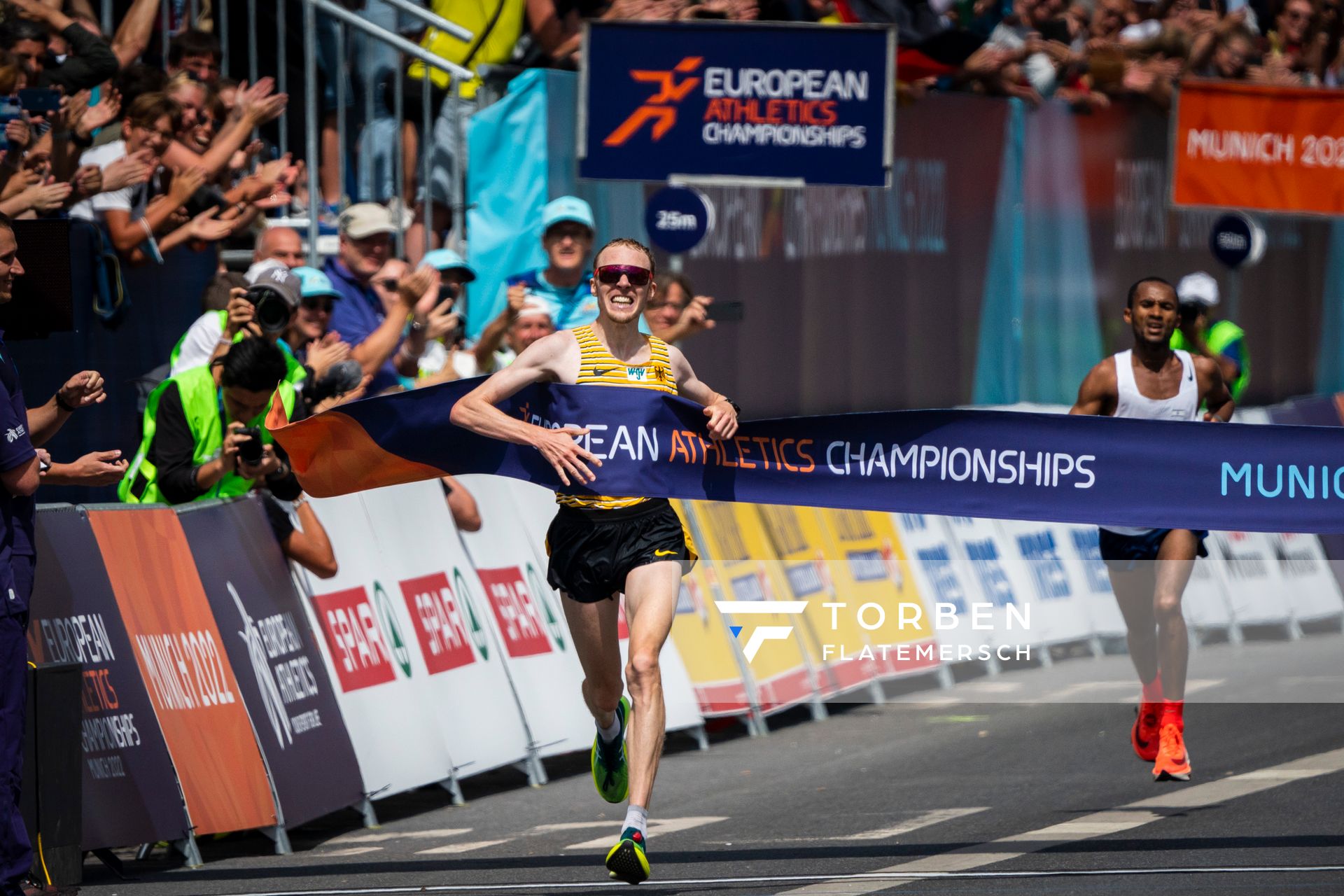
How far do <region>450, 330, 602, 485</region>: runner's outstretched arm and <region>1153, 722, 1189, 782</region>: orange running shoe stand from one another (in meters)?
3.05

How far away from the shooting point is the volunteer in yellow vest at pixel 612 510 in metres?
8.26

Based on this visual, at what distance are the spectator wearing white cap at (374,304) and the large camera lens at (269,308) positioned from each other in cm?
119

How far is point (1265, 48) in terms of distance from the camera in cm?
2081

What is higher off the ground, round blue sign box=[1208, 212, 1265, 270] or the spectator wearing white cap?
round blue sign box=[1208, 212, 1265, 270]

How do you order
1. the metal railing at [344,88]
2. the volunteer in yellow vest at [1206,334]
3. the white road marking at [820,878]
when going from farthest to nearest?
the volunteer in yellow vest at [1206,334] → the metal railing at [344,88] → the white road marking at [820,878]

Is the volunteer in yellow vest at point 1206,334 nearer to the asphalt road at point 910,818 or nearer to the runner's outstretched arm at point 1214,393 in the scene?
the runner's outstretched arm at point 1214,393

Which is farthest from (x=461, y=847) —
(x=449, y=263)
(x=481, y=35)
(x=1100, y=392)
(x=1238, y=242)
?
(x=1238, y=242)

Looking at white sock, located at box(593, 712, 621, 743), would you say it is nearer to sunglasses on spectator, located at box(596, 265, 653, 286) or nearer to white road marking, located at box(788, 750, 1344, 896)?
white road marking, located at box(788, 750, 1344, 896)

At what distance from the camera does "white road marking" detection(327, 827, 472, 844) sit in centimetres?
980

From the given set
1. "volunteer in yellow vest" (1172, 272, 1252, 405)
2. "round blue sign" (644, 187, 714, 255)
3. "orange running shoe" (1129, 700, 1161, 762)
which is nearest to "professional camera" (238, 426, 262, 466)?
"orange running shoe" (1129, 700, 1161, 762)

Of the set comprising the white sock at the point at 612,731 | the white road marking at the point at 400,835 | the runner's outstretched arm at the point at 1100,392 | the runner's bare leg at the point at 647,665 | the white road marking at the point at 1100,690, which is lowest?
the white road marking at the point at 1100,690

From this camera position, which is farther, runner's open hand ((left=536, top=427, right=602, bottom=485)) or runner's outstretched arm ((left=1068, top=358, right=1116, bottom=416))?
runner's outstretched arm ((left=1068, top=358, right=1116, bottom=416))

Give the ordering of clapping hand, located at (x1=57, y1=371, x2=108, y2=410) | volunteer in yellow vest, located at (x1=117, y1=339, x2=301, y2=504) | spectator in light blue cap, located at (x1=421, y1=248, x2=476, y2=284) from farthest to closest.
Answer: spectator in light blue cap, located at (x1=421, y1=248, x2=476, y2=284) < volunteer in yellow vest, located at (x1=117, y1=339, x2=301, y2=504) < clapping hand, located at (x1=57, y1=371, x2=108, y2=410)
